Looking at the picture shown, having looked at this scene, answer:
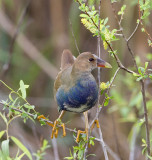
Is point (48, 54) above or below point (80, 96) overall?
above

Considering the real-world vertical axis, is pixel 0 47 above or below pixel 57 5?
below

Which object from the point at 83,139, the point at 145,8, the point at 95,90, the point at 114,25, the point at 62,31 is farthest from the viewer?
the point at 62,31

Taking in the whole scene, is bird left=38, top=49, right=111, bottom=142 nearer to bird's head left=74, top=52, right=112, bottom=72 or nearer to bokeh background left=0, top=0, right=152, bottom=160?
bird's head left=74, top=52, right=112, bottom=72

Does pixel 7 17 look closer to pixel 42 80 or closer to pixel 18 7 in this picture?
pixel 18 7

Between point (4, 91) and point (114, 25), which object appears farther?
point (4, 91)

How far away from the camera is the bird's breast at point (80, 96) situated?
2.39 metres

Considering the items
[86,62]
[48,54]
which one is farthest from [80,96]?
[48,54]

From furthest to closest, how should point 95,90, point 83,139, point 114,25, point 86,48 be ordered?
point 86,48
point 114,25
point 95,90
point 83,139


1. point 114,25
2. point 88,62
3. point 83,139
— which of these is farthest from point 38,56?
point 83,139

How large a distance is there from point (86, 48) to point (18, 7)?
4.01 ft

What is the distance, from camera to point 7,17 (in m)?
5.46

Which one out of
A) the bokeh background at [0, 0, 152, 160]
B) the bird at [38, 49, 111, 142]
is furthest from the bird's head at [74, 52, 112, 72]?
the bokeh background at [0, 0, 152, 160]

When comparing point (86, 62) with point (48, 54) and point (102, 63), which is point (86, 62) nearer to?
point (102, 63)

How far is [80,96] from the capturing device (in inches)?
95.7
